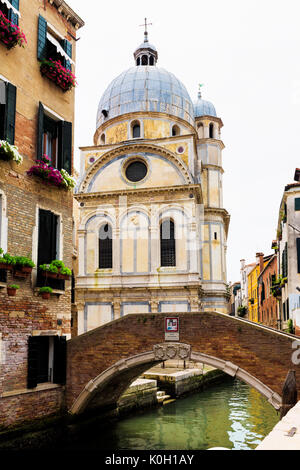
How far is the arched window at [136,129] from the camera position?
32.2m

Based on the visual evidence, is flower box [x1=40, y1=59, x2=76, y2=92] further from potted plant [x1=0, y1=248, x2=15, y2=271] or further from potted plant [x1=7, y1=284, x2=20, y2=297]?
potted plant [x1=7, y1=284, x2=20, y2=297]

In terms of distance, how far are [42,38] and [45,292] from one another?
281 inches

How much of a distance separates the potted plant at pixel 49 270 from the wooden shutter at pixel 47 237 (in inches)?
14.7

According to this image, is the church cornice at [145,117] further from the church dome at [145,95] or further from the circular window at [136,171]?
the circular window at [136,171]

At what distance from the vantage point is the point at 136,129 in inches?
1278

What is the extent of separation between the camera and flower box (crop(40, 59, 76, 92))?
1346cm

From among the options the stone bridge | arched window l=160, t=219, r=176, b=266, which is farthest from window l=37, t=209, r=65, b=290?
arched window l=160, t=219, r=176, b=266

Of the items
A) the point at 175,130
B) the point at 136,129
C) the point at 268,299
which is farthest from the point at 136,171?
the point at 268,299

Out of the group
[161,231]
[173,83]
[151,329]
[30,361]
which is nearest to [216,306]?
[161,231]

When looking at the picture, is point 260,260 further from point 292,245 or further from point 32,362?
point 32,362

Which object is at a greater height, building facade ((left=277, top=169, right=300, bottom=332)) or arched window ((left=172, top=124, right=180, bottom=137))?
arched window ((left=172, top=124, right=180, bottom=137))

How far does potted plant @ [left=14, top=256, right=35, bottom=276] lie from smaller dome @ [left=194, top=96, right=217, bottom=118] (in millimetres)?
29476

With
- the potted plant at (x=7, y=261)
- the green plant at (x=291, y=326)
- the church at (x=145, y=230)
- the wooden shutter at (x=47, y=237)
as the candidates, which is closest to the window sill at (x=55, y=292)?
the wooden shutter at (x=47, y=237)

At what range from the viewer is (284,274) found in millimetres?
24844
